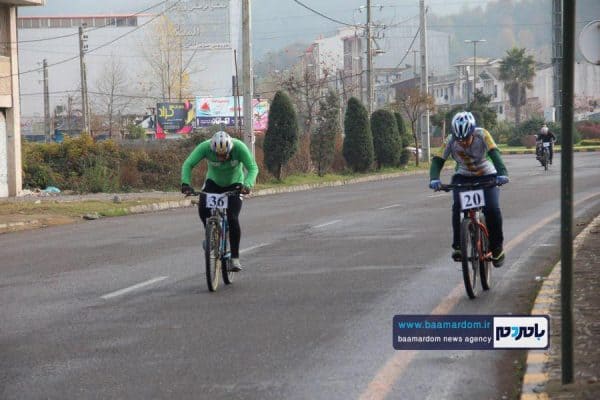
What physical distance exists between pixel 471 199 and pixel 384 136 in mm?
36607

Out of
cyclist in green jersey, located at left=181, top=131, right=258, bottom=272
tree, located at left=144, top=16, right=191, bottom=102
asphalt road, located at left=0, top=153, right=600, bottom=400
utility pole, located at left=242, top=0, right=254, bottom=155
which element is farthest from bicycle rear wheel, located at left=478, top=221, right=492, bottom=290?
tree, located at left=144, top=16, right=191, bottom=102

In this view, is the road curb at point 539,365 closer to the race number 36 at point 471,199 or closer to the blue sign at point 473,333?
the blue sign at point 473,333

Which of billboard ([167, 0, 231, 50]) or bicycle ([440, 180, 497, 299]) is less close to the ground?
billboard ([167, 0, 231, 50])

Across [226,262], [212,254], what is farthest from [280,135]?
[212,254]

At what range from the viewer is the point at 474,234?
10828 millimetres

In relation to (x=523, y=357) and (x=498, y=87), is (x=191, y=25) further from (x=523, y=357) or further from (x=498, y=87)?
(x=523, y=357)

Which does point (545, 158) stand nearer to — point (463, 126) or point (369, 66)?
point (369, 66)

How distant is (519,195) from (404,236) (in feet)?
32.9

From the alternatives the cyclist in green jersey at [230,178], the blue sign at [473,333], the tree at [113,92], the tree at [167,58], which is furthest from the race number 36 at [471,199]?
the tree at [113,92]

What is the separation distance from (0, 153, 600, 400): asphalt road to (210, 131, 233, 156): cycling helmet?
A: 1.44 meters

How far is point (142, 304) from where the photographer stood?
10.7 metres

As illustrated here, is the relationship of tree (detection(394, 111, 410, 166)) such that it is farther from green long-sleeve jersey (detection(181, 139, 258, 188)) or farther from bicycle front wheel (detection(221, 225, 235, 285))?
bicycle front wheel (detection(221, 225, 235, 285))

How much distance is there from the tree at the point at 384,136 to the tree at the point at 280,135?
32.1ft

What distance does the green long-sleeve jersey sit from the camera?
11867 mm
